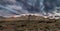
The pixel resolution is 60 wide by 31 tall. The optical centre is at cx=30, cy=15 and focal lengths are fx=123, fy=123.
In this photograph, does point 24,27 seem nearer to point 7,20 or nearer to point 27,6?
point 7,20

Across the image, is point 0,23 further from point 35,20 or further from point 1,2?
point 1,2

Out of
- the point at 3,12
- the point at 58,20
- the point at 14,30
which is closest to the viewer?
the point at 14,30

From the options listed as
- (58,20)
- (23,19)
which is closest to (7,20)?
Answer: (23,19)

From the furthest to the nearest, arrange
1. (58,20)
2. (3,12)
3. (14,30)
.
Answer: (3,12) < (58,20) < (14,30)

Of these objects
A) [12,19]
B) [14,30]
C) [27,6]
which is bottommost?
[14,30]

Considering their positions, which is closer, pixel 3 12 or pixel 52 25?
pixel 52 25

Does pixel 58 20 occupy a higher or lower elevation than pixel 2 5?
lower
